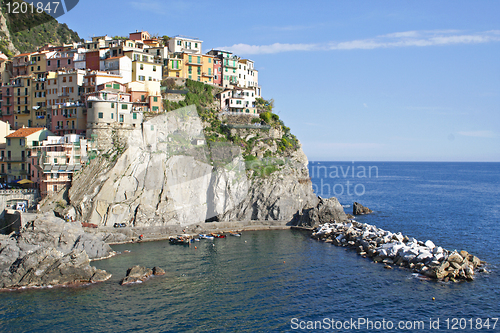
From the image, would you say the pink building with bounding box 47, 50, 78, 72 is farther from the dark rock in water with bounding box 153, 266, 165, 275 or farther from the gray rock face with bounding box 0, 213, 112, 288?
the dark rock in water with bounding box 153, 266, 165, 275

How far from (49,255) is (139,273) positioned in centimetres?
A: 1077

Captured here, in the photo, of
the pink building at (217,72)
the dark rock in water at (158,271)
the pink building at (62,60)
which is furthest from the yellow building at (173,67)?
the dark rock in water at (158,271)

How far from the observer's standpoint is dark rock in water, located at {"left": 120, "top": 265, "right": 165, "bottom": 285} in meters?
45.0

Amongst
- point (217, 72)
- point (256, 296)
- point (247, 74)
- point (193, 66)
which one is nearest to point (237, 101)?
point (217, 72)

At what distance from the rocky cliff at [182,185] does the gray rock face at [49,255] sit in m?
9.90

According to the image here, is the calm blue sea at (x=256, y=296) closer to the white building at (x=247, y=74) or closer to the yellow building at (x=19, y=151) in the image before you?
the yellow building at (x=19, y=151)

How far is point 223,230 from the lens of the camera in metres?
69.9

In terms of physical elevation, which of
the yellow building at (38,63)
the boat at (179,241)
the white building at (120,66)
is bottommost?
the boat at (179,241)

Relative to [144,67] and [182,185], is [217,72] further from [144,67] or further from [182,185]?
[182,185]

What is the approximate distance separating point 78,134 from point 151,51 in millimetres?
25753

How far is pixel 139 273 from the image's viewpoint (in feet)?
151

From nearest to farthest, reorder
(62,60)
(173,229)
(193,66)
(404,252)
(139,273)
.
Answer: (139,273)
(404,252)
(173,229)
(62,60)
(193,66)

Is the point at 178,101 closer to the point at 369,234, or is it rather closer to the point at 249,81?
the point at 249,81

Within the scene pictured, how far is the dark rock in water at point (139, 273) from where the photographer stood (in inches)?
1772
